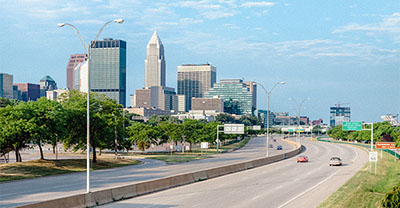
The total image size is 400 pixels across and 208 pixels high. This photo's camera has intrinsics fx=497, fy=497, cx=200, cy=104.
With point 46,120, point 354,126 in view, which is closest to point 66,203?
point 46,120

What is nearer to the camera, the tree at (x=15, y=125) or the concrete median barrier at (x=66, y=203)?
the concrete median barrier at (x=66, y=203)

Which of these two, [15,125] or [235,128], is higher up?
[15,125]

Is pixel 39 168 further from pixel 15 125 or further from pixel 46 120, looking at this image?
pixel 15 125

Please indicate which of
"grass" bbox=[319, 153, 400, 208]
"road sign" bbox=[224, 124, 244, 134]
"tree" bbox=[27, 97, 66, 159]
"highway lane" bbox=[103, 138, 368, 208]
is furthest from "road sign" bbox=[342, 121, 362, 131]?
"tree" bbox=[27, 97, 66, 159]

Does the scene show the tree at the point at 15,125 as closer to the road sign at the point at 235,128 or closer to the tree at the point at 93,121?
the tree at the point at 93,121

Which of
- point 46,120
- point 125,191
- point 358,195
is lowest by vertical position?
point 358,195

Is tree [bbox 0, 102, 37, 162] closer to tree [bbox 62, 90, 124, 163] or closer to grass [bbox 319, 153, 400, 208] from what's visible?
tree [bbox 62, 90, 124, 163]

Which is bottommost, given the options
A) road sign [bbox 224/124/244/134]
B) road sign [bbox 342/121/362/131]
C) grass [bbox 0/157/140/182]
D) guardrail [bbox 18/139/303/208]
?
grass [bbox 0/157/140/182]

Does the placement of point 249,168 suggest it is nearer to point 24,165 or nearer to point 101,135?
point 101,135

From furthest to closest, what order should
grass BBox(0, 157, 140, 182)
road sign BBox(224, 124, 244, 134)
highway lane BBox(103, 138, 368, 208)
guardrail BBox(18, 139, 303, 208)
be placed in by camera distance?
1. road sign BBox(224, 124, 244, 134)
2. grass BBox(0, 157, 140, 182)
3. highway lane BBox(103, 138, 368, 208)
4. guardrail BBox(18, 139, 303, 208)

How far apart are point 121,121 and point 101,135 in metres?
3.26

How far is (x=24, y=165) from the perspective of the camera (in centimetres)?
5019

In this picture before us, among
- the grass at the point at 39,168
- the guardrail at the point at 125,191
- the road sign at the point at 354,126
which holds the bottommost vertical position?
the grass at the point at 39,168

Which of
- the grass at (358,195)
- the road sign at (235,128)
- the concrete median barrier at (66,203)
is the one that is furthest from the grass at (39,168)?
the road sign at (235,128)
